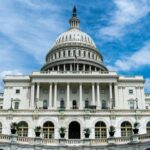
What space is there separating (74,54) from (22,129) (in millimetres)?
75110

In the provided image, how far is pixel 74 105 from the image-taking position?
111 metres

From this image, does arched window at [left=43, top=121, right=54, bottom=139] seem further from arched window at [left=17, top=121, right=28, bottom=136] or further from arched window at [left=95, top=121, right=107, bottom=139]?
arched window at [left=95, top=121, right=107, bottom=139]

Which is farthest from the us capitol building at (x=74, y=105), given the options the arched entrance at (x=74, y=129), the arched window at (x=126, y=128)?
the arched window at (x=126, y=128)

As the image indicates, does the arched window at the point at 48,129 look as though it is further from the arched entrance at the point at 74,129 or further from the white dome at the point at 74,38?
the white dome at the point at 74,38

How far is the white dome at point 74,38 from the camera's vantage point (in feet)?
513

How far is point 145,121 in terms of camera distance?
7706 centimetres

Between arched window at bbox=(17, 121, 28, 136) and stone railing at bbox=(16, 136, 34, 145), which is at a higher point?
arched window at bbox=(17, 121, 28, 136)

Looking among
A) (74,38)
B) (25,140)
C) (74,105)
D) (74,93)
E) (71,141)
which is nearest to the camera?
(25,140)

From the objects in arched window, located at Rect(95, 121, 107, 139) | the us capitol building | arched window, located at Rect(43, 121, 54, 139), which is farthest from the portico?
arched window, located at Rect(95, 121, 107, 139)

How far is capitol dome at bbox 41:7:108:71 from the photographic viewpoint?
140875 mm

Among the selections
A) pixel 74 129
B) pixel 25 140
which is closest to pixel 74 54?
pixel 74 129

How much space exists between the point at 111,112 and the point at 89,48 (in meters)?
77.7

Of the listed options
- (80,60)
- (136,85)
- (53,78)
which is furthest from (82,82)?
(80,60)

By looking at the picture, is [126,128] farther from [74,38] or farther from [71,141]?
[74,38]
